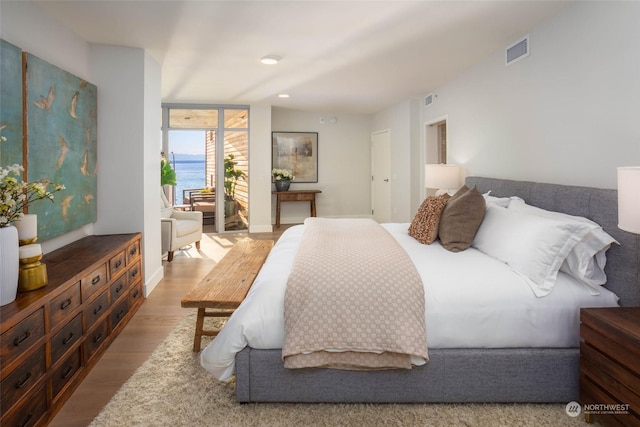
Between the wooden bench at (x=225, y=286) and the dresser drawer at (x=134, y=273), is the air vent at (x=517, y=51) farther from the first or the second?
the dresser drawer at (x=134, y=273)

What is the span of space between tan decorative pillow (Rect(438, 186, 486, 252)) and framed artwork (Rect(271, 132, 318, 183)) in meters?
5.43

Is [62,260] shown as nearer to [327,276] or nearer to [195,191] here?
[327,276]

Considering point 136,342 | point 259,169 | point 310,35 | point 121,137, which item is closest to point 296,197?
point 259,169

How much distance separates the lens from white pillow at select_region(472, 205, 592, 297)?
1.99m

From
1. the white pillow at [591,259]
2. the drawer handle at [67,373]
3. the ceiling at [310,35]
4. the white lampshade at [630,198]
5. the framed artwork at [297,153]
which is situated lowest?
the drawer handle at [67,373]

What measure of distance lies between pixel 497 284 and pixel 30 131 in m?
2.86

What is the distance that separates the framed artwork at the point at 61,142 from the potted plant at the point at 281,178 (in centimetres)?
436

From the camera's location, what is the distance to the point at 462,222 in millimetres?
2641

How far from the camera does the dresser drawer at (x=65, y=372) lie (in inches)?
75.7

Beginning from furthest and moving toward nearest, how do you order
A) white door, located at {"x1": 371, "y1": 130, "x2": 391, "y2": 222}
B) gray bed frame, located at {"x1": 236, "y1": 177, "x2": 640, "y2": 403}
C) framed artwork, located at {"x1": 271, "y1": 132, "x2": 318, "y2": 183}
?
framed artwork, located at {"x1": 271, "y1": 132, "x2": 318, "y2": 183} → white door, located at {"x1": 371, "y1": 130, "x2": 391, "y2": 222} → gray bed frame, located at {"x1": 236, "y1": 177, "x2": 640, "y2": 403}

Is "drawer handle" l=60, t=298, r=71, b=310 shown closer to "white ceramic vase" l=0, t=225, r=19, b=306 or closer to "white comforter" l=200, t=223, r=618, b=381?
"white ceramic vase" l=0, t=225, r=19, b=306

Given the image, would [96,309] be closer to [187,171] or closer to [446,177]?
[446,177]

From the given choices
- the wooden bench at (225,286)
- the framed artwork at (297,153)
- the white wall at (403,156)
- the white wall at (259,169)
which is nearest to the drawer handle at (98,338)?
the wooden bench at (225,286)

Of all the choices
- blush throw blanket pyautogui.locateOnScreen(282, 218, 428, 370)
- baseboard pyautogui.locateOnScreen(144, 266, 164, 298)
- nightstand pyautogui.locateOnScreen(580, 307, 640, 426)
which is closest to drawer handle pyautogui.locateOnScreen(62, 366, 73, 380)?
blush throw blanket pyautogui.locateOnScreen(282, 218, 428, 370)
